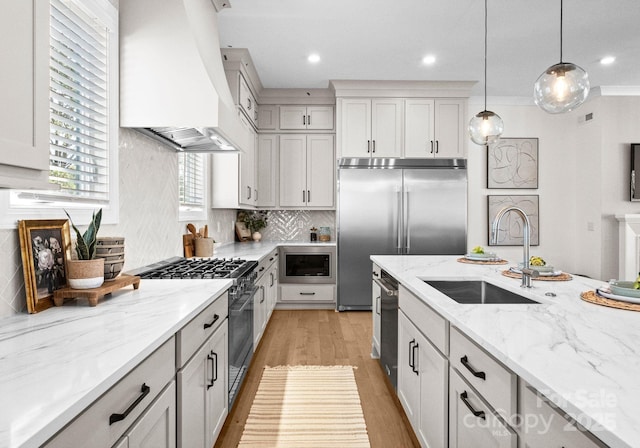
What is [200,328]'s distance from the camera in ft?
5.19

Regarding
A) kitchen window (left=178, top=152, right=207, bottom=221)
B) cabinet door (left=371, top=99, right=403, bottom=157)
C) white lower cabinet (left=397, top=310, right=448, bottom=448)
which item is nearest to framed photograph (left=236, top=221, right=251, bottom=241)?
kitchen window (left=178, top=152, right=207, bottom=221)

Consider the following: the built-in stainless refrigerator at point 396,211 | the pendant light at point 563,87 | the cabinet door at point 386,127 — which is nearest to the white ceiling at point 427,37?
the cabinet door at point 386,127

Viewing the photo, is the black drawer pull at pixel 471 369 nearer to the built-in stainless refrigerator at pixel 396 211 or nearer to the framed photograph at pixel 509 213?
the built-in stainless refrigerator at pixel 396 211

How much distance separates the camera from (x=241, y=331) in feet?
8.17

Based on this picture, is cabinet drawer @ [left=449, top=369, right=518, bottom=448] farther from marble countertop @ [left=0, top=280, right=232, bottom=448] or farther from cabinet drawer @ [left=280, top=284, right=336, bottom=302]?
cabinet drawer @ [left=280, top=284, right=336, bottom=302]

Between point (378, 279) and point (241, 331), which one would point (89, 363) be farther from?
point (378, 279)

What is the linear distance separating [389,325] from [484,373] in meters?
1.40

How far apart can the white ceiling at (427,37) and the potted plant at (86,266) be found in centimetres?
230

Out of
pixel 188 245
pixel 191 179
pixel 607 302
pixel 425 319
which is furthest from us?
pixel 191 179

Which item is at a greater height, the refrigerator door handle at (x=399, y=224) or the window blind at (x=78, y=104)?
the window blind at (x=78, y=104)

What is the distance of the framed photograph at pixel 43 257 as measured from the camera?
1.39 m

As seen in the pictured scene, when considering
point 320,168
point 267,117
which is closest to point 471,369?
point 320,168

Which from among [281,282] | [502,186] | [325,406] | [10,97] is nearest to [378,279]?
[325,406]

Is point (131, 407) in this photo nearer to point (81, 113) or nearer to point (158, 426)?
point (158, 426)
